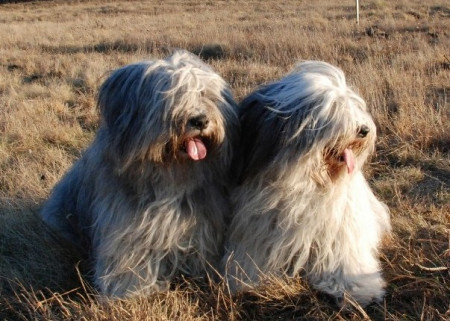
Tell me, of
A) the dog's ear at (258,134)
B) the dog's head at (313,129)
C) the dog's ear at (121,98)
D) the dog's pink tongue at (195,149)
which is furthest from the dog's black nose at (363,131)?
the dog's ear at (121,98)

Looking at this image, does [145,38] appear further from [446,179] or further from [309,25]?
[446,179]

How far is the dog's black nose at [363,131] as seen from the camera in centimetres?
262

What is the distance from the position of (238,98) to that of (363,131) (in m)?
3.44

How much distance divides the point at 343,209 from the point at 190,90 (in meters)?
0.92

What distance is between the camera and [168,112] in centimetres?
260

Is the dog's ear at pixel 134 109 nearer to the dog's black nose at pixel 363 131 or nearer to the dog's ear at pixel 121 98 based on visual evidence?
the dog's ear at pixel 121 98

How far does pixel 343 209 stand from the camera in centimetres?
290

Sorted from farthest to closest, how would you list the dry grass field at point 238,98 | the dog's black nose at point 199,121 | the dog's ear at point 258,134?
the dry grass field at point 238,98, the dog's ear at point 258,134, the dog's black nose at point 199,121

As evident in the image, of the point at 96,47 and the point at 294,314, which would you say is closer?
the point at 294,314

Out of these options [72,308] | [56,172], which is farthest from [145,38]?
[72,308]

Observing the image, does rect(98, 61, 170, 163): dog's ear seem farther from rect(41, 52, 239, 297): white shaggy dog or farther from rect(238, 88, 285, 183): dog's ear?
rect(238, 88, 285, 183): dog's ear

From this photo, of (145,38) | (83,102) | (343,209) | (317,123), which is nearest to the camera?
(317,123)

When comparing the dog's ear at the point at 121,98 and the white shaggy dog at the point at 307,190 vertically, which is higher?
the dog's ear at the point at 121,98

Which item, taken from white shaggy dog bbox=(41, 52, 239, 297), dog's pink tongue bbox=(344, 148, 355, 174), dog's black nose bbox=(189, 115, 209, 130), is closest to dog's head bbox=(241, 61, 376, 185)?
dog's pink tongue bbox=(344, 148, 355, 174)
